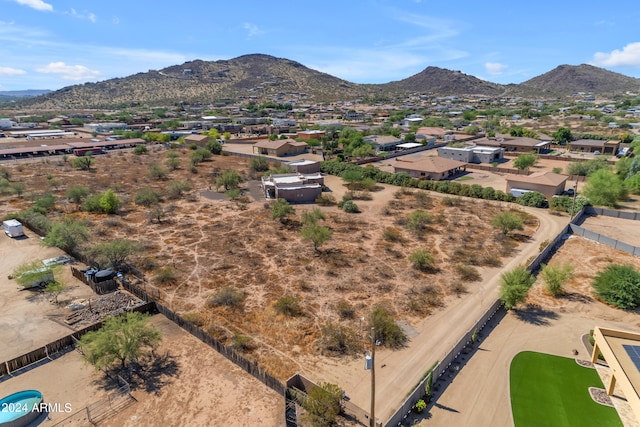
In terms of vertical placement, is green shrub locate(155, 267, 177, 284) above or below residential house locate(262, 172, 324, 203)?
below

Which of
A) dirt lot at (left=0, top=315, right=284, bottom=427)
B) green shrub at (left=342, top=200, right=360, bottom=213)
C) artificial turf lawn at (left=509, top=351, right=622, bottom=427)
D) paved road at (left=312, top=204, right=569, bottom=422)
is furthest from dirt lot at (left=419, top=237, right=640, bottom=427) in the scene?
green shrub at (left=342, top=200, right=360, bottom=213)

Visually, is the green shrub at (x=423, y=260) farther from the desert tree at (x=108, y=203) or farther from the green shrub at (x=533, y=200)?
the desert tree at (x=108, y=203)

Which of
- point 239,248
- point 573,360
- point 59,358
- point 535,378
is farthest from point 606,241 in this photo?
point 59,358

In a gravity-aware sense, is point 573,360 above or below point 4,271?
below

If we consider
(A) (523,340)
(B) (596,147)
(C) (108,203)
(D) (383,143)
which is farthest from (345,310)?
(B) (596,147)

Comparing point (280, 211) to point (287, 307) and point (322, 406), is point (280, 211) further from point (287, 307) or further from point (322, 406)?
point (322, 406)

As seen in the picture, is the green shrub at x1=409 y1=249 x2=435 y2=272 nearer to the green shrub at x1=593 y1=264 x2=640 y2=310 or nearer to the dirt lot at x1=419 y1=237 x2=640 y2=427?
the dirt lot at x1=419 y1=237 x2=640 y2=427

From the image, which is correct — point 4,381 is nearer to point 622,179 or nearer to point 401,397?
point 401,397
